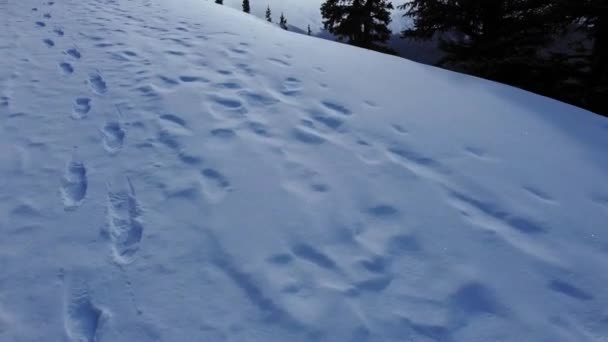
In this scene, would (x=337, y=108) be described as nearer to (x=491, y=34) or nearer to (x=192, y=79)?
(x=192, y=79)

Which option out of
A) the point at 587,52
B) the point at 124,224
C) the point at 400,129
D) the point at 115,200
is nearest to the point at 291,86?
the point at 400,129

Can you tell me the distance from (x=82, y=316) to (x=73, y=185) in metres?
1.34

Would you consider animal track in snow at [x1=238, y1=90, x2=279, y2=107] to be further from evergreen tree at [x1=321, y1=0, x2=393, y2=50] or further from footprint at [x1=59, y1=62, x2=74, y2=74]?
evergreen tree at [x1=321, y1=0, x2=393, y2=50]

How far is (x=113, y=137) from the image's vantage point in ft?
10.9

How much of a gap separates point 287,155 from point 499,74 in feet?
22.4

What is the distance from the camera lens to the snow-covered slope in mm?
1787

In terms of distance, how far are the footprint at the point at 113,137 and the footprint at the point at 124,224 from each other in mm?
620

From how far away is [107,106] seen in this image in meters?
3.84

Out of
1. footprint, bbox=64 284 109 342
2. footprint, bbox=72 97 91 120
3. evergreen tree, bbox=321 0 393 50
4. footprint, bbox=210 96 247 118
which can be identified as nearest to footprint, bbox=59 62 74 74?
footprint, bbox=72 97 91 120

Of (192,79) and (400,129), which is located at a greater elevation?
(192,79)

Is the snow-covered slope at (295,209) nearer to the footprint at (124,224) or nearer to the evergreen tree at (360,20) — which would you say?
the footprint at (124,224)

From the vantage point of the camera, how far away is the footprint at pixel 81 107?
3666mm

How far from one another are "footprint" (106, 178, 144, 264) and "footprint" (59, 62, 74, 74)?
3018mm

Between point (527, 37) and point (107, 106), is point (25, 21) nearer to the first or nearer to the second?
point (107, 106)
